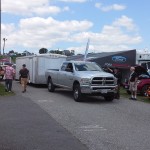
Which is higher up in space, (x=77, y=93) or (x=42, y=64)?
(x=42, y=64)

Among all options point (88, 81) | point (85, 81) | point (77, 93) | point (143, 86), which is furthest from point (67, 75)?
point (143, 86)

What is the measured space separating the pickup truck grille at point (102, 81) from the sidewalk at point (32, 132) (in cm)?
399

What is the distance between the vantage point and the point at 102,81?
17.9 m

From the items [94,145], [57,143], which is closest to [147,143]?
[94,145]

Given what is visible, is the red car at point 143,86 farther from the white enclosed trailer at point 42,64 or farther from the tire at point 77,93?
the white enclosed trailer at point 42,64

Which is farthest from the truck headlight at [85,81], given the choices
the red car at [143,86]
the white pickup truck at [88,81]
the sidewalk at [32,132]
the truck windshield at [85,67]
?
the red car at [143,86]

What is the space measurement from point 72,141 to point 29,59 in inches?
870

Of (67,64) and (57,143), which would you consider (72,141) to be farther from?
(67,64)

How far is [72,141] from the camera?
353 inches

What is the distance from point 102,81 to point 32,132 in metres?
8.29

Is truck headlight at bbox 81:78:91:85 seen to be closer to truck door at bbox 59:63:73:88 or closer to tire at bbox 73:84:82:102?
tire at bbox 73:84:82:102

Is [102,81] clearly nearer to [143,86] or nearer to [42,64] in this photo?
[143,86]

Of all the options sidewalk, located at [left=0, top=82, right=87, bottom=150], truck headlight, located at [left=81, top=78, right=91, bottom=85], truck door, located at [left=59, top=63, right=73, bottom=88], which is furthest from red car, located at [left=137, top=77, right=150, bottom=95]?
sidewalk, located at [left=0, top=82, right=87, bottom=150]

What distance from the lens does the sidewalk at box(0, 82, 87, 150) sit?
840cm
